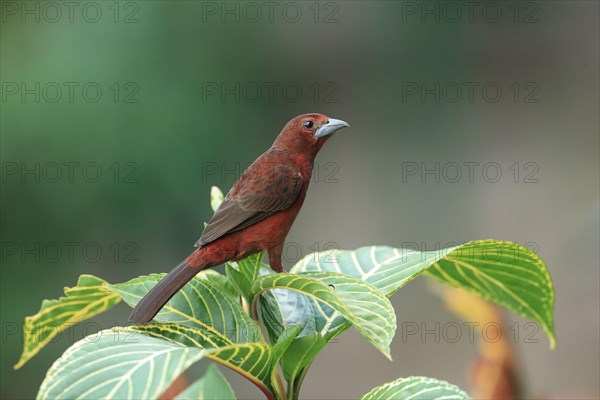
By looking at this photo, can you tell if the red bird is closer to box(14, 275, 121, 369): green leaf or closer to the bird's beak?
the bird's beak

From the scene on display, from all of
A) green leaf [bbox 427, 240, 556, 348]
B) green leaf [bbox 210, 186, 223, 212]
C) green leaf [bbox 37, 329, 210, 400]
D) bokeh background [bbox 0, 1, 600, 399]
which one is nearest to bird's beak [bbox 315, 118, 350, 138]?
green leaf [bbox 210, 186, 223, 212]

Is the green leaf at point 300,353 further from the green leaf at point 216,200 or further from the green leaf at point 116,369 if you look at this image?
the green leaf at point 216,200

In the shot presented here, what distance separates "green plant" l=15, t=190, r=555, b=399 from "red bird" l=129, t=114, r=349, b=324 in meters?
0.04

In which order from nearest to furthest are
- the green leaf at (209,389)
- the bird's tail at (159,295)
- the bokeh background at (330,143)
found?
the green leaf at (209,389)
the bird's tail at (159,295)
the bokeh background at (330,143)

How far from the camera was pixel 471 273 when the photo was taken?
3.66 feet

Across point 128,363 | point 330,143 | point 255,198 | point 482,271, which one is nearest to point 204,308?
point 128,363

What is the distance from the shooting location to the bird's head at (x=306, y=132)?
1.40 meters

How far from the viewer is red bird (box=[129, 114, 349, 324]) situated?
1.21 meters

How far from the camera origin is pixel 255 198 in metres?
1.28

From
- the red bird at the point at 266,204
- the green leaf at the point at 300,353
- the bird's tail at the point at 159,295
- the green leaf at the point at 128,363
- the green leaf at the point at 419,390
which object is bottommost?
the green leaf at the point at 419,390

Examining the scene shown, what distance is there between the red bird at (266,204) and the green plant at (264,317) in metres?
0.04

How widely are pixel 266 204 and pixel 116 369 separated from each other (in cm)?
53

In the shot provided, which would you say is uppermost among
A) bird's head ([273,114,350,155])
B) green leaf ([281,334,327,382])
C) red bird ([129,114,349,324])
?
bird's head ([273,114,350,155])

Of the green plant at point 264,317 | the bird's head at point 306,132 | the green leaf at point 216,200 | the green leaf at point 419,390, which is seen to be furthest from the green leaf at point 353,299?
the bird's head at point 306,132
